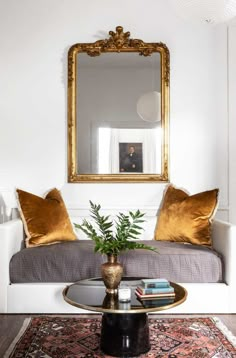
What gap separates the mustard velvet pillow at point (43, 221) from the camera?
3.23 meters

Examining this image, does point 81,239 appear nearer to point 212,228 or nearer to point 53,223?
point 53,223

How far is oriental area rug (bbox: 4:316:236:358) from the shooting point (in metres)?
2.26

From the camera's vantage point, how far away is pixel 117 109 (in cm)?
385

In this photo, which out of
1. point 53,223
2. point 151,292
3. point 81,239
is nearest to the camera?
point 151,292

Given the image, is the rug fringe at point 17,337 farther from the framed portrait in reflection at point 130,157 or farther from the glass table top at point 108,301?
the framed portrait in reflection at point 130,157

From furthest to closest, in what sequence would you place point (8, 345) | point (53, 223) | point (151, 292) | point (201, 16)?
1. point (53, 223)
2. point (201, 16)
3. point (8, 345)
4. point (151, 292)

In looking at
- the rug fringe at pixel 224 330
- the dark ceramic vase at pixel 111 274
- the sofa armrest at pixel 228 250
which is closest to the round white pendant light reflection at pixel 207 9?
the sofa armrest at pixel 228 250

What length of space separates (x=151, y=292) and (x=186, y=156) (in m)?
1.93

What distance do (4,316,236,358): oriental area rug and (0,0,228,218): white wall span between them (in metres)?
1.33

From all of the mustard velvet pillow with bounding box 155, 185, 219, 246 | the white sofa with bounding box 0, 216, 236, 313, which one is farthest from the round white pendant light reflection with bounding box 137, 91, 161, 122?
the white sofa with bounding box 0, 216, 236, 313

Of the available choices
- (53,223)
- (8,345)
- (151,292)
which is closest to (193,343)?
(151,292)

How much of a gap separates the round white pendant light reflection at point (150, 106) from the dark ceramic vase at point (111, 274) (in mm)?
1919

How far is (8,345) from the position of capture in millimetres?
2389

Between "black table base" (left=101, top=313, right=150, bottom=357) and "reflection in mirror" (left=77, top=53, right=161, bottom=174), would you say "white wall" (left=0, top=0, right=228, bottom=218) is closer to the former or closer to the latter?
"reflection in mirror" (left=77, top=53, right=161, bottom=174)
